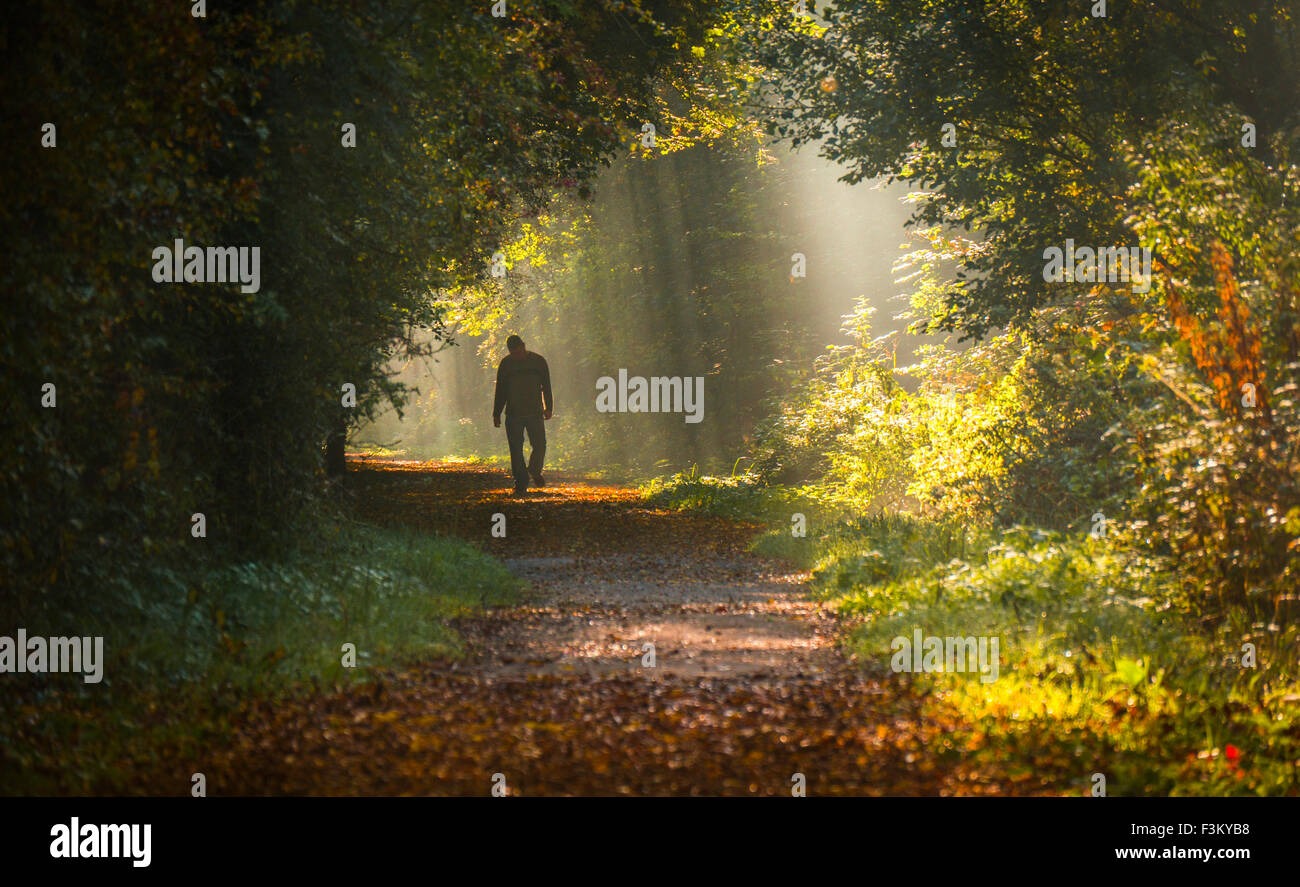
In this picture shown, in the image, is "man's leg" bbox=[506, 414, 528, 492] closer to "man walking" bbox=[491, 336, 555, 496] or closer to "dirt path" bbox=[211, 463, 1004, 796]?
"man walking" bbox=[491, 336, 555, 496]

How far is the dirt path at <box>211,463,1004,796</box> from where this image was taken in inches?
211

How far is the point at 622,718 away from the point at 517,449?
45.8ft

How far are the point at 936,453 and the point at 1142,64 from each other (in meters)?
5.30

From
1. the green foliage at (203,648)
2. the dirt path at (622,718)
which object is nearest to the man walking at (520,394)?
the dirt path at (622,718)

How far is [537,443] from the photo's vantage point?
20.8 metres

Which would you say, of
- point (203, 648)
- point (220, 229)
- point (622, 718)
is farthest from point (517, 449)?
point (622, 718)

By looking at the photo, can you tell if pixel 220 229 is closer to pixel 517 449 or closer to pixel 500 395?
pixel 500 395

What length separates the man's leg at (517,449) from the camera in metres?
19.8

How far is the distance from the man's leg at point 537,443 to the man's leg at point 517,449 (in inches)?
7.7

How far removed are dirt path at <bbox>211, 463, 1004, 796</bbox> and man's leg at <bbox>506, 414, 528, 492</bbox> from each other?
9084mm

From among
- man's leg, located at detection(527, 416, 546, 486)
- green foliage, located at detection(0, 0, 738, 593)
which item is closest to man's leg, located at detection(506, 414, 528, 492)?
man's leg, located at detection(527, 416, 546, 486)

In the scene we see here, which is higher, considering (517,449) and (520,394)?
(520,394)

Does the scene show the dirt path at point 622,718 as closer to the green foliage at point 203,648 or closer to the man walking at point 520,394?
the green foliage at point 203,648
